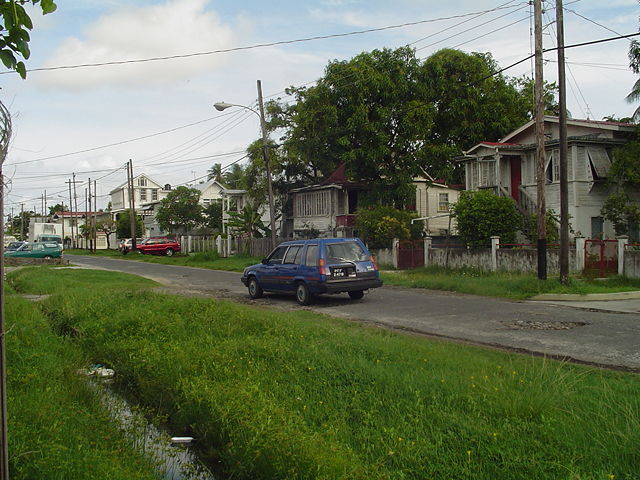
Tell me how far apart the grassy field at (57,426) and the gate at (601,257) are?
1633 cm

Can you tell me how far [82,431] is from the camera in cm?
564

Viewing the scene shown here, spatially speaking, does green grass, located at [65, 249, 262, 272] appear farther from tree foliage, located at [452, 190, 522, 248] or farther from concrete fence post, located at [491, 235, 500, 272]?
concrete fence post, located at [491, 235, 500, 272]

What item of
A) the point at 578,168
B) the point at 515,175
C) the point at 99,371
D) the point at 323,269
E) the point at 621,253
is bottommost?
the point at 99,371

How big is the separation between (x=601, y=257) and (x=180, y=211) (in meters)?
47.2

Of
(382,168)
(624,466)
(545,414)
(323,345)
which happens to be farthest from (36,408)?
(382,168)

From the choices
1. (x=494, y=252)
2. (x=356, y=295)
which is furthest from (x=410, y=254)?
(x=356, y=295)

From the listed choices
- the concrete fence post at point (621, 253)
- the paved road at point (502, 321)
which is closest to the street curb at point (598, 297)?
the paved road at point (502, 321)

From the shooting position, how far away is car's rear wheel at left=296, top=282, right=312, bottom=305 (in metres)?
16.2

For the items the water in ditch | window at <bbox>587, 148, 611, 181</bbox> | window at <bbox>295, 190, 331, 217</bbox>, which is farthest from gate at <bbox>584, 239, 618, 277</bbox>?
→ window at <bbox>295, 190, 331, 217</bbox>

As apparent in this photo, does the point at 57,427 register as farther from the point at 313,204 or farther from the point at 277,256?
the point at 313,204

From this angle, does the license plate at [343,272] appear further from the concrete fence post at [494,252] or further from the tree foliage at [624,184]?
the tree foliage at [624,184]

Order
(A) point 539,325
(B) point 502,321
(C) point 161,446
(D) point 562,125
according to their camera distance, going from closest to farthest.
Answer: (C) point 161,446
(A) point 539,325
(B) point 502,321
(D) point 562,125

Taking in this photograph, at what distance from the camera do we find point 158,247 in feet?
183

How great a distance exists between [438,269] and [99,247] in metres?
72.5
